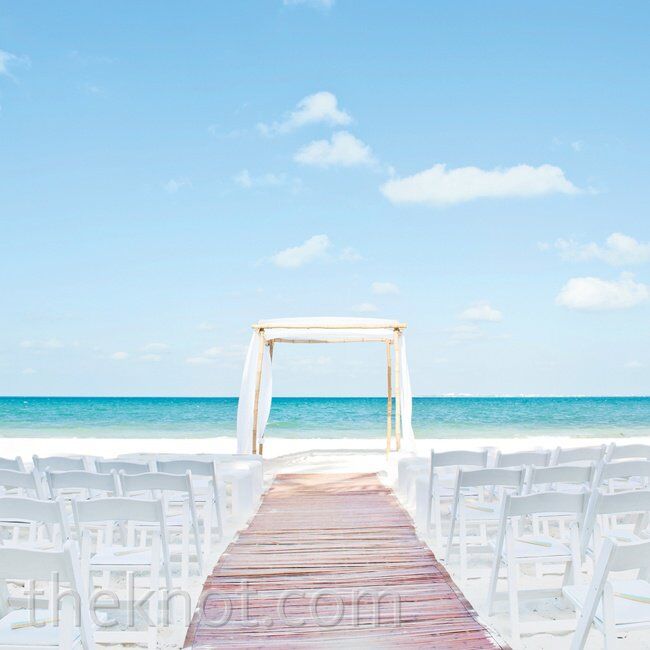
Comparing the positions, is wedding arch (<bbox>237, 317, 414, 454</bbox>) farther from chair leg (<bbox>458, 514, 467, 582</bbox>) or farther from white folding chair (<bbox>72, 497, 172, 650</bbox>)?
white folding chair (<bbox>72, 497, 172, 650</bbox>)

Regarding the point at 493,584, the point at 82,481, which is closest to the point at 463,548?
the point at 493,584

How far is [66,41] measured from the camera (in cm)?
1788

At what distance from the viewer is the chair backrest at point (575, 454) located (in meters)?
5.12

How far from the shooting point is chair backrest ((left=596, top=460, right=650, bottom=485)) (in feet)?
13.7

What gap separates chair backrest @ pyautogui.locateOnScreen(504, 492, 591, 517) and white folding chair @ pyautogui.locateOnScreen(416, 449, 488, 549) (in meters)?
1.40

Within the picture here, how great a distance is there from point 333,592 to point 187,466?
5.15 feet

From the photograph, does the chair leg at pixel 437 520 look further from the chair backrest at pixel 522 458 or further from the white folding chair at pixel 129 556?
the white folding chair at pixel 129 556

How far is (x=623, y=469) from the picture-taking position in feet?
14.0

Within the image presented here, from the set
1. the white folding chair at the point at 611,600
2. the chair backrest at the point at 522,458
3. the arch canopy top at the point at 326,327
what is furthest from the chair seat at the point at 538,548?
the arch canopy top at the point at 326,327

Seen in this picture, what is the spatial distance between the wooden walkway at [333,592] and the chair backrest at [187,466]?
1.96 feet

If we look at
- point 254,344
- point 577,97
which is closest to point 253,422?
point 254,344

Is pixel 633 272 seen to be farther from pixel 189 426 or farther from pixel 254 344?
pixel 254 344

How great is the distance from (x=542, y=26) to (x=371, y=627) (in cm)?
1576

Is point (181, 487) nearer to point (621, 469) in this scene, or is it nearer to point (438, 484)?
point (438, 484)
